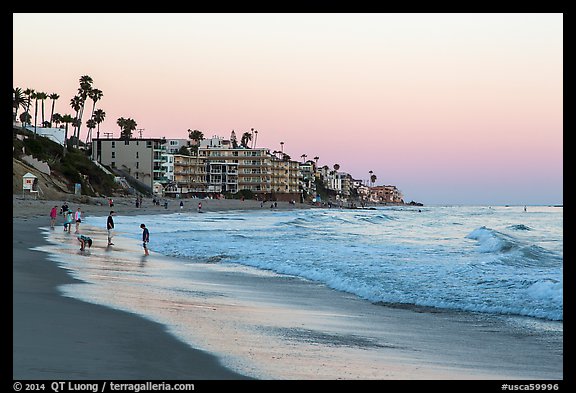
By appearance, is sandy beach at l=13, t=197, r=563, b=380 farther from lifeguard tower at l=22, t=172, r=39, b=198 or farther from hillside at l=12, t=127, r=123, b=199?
hillside at l=12, t=127, r=123, b=199

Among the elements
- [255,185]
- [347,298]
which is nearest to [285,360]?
[347,298]

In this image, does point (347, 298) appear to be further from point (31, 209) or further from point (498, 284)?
point (31, 209)

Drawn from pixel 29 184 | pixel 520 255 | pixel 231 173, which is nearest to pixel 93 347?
pixel 520 255

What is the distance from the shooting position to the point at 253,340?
31.0ft

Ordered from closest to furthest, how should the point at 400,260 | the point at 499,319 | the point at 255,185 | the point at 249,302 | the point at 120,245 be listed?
the point at 499,319 → the point at 249,302 → the point at 400,260 → the point at 120,245 → the point at 255,185

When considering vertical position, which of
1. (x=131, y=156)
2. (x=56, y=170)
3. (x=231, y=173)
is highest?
(x=131, y=156)

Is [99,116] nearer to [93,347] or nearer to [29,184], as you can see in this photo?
[29,184]

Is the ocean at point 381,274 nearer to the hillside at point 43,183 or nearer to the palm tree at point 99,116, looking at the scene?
the hillside at point 43,183

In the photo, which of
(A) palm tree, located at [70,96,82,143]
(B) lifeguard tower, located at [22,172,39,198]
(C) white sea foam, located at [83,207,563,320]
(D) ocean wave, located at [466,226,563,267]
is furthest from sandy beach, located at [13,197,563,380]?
(A) palm tree, located at [70,96,82,143]

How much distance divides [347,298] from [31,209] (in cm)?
4607

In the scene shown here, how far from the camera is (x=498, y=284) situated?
18094 millimetres

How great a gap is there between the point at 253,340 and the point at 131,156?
12583 cm

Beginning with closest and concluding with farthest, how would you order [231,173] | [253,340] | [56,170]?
[253,340] < [56,170] < [231,173]
